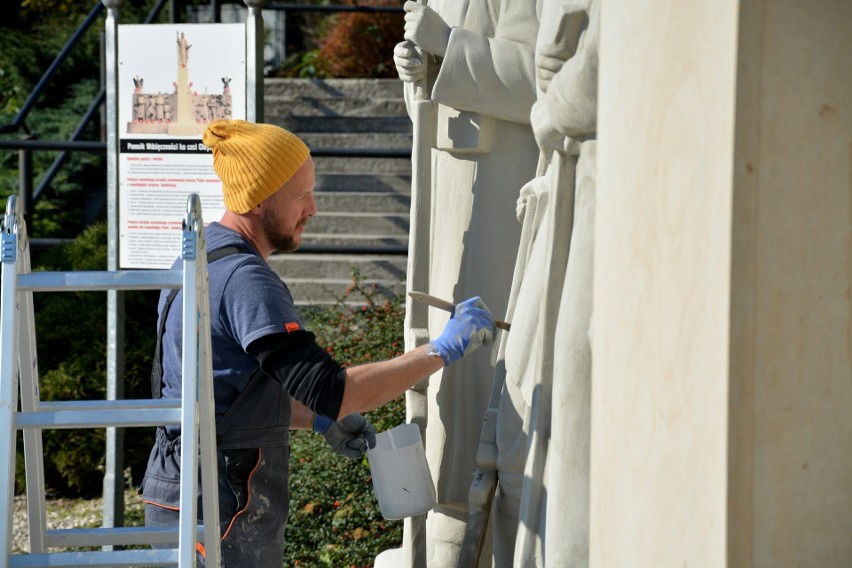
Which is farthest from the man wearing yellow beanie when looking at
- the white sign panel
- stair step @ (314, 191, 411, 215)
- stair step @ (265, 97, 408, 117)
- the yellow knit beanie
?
stair step @ (265, 97, 408, 117)

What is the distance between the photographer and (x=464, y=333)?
3.42m

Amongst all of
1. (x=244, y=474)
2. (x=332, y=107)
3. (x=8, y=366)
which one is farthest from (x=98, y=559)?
(x=332, y=107)

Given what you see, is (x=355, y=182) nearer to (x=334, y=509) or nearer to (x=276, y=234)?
(x=334, y=509)

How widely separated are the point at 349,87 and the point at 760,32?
8657mm

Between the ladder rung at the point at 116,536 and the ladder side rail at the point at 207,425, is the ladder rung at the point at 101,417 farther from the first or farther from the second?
the ladder rung at the point at 116,536

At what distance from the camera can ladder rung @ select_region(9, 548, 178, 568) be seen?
2.90 meters

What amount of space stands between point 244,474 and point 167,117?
248 centimetres

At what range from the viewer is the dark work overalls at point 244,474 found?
136 inches

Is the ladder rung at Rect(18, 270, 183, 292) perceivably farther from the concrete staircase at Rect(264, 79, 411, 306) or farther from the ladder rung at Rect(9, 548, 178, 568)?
the concrete staircase at Rect(264, 79, 411, 306)

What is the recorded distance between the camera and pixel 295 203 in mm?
3574

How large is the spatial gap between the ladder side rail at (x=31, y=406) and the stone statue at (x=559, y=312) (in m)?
1.20

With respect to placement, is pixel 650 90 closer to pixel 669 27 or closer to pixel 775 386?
pixel 669 27

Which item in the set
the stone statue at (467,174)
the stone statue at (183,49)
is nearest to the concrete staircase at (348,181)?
the stone statue at (183,49)

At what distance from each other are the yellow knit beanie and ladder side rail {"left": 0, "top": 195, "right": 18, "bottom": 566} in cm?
65
